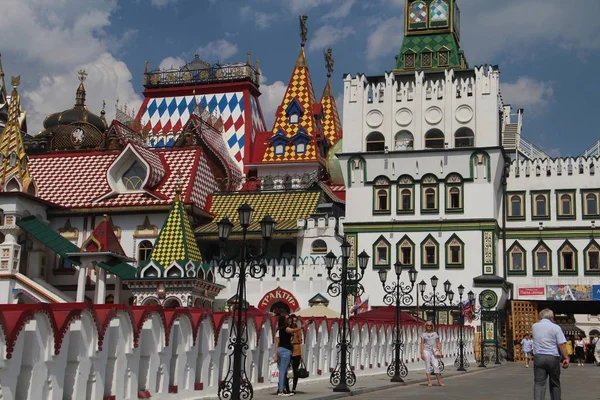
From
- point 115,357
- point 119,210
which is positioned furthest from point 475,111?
point 115,357

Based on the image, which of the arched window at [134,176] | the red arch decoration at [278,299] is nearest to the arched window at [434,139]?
the red arch decoration at [278,299]

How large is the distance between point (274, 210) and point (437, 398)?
27.6 m

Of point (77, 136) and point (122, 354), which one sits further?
point (77, 136)

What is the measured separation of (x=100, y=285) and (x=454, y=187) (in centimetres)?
1678

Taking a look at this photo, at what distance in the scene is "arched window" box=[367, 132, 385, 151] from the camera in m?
44.9

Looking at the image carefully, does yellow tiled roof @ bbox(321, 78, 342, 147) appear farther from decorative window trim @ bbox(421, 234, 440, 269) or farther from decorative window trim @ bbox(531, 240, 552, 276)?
decorative window trim @ bbox(531, 240, 552, 276)

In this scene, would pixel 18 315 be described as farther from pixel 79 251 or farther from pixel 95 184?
pixel 95 184

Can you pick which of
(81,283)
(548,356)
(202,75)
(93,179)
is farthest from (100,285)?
(548,356)

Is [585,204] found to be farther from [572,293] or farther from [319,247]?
[319,247]

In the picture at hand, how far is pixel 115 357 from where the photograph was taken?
46.7 feet

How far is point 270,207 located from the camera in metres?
45.1

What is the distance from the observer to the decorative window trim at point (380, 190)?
44.2 metres

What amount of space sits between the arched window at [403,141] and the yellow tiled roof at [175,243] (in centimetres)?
1161

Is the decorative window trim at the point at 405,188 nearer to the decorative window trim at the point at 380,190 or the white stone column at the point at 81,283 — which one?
the decorative window trim at the point at 380,190
